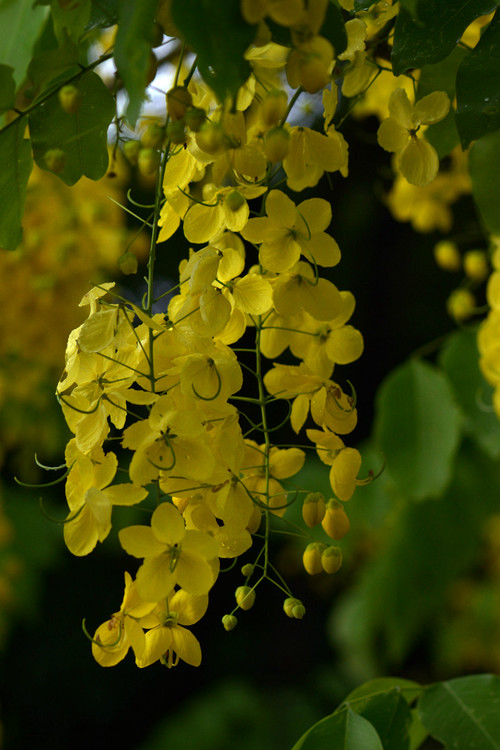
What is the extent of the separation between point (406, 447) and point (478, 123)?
684 millimetres

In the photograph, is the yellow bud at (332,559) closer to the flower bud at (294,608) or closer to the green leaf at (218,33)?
the flower bud at (294,608)

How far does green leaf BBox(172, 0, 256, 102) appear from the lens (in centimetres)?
33

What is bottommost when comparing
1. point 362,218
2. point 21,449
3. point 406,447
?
point 362,218

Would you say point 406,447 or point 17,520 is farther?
point 17,520

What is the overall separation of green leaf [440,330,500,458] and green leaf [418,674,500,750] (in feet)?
1.70

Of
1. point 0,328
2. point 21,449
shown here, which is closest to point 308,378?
point 0,328

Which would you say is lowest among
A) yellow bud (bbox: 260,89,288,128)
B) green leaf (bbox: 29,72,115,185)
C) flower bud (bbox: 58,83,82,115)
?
green leaf (bbox: 29,72,115,185)

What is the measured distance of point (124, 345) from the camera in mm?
442

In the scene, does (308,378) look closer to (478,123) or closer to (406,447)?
(478,123)

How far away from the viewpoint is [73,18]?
0.45 meters

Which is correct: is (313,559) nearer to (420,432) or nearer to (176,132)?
(176,132)

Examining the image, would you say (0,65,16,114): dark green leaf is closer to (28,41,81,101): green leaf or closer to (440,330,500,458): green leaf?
(28,41,81,101): green leaf

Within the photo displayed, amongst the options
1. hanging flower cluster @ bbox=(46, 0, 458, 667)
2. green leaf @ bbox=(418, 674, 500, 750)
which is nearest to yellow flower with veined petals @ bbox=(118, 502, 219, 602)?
hanging flower cluster @ bbox=(46, 0, 458, 667)

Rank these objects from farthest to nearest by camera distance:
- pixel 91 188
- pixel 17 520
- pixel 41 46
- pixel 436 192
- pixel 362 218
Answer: pixel 362 218
pixel 17 520
pixel 91 188
pixel 436 192
pixel 41 46
